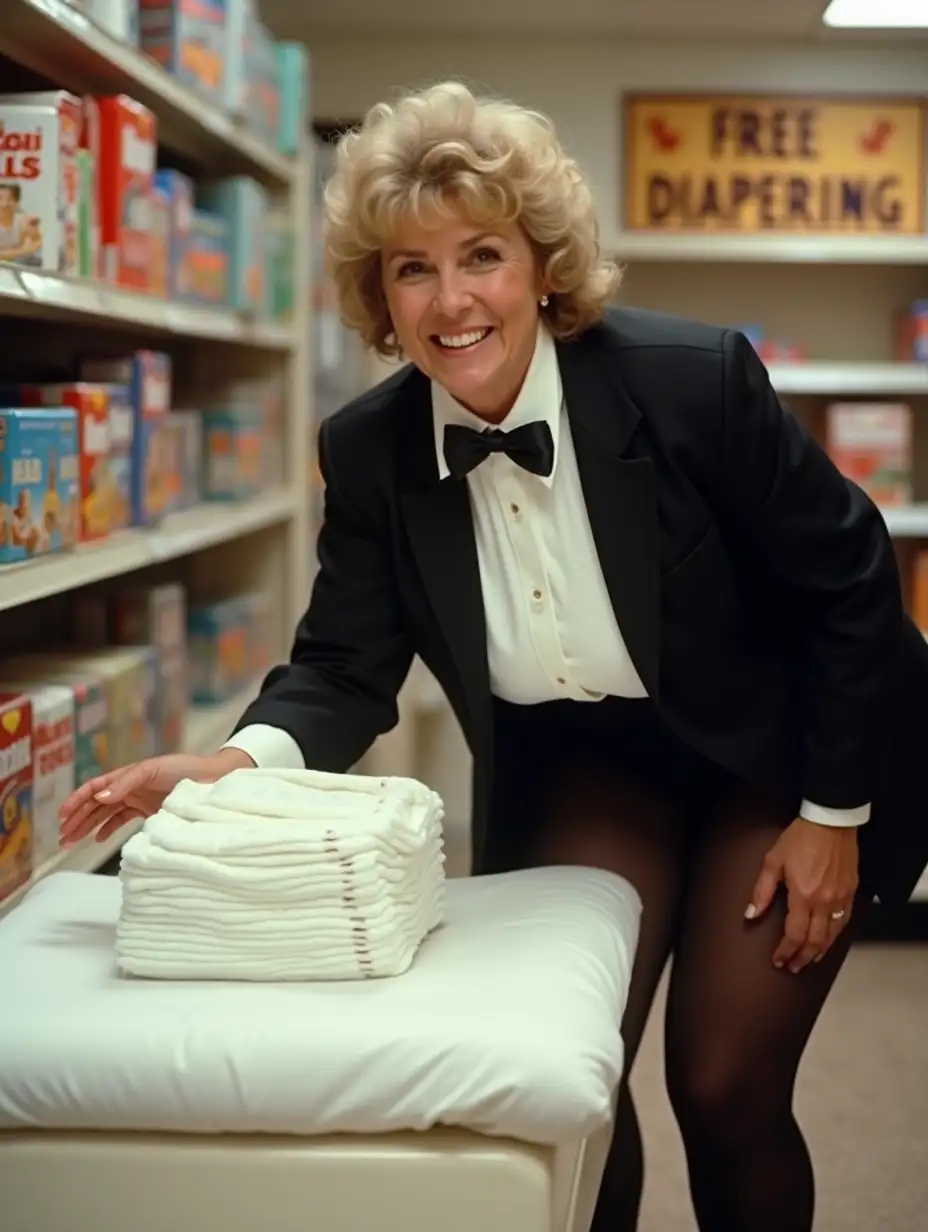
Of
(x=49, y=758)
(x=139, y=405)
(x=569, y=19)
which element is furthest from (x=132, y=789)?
(x=569, y=19)

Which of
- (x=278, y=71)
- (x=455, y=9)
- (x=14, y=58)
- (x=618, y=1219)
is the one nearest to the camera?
(x=618, y=1219)

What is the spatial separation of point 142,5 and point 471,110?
54.3 inches

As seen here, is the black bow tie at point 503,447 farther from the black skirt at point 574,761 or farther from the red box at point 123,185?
the red box at point 123,185

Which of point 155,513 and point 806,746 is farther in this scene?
point 155,513

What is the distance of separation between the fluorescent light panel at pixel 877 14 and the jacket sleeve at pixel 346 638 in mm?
2537

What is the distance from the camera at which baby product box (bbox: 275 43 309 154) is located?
12.8 feet

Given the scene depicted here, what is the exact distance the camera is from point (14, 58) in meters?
2.43

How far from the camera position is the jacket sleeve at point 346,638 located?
191 cm

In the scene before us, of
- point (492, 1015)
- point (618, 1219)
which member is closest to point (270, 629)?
point (618, 1219)

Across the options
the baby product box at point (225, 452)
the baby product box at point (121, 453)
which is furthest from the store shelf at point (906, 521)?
the baby product box at point (121, 453)

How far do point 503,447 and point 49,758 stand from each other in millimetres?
855

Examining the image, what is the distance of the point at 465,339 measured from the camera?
1.74 metres

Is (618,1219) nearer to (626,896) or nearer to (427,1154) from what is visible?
(626,896)

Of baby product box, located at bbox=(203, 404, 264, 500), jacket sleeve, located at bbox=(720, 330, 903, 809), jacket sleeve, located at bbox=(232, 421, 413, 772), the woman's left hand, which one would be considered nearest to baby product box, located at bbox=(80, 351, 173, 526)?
baby product box, located at bbox=(203, 404, 264, 500)
